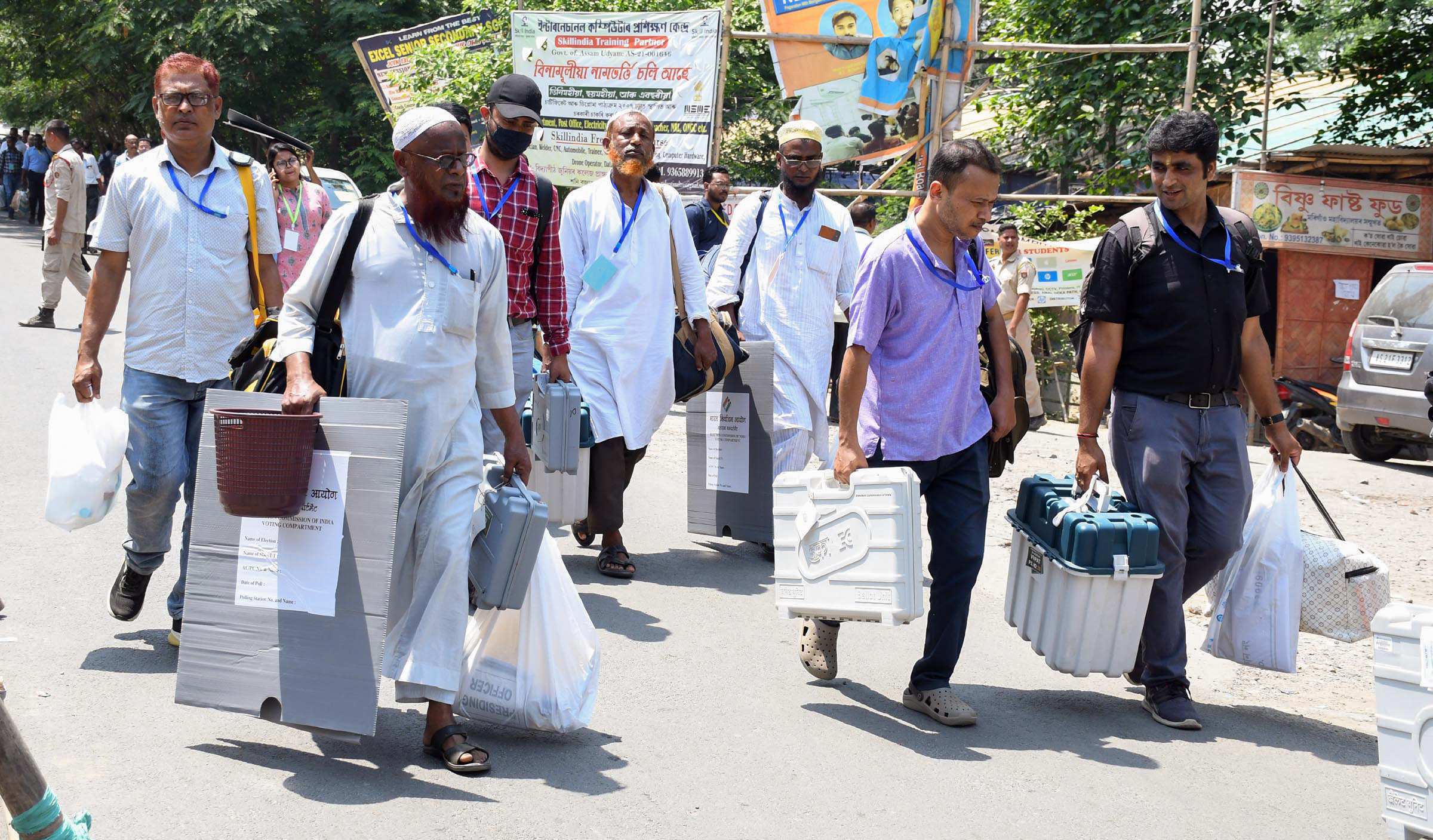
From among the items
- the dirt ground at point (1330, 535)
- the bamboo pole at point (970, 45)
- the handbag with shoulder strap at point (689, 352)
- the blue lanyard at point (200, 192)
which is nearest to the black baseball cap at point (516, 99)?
the handbag with shoulder strap at point (689, 352)

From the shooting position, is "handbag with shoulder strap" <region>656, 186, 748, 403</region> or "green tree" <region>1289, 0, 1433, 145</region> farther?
"green tree" <region>1289, 0, 1433, 145</region>

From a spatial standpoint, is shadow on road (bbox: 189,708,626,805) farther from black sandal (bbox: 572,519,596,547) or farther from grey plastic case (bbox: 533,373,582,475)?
black sandal (bbox: 572,519,596,547)

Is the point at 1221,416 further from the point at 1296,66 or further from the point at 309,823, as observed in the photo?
the point at 1296,66

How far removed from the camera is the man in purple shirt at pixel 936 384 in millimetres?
5051

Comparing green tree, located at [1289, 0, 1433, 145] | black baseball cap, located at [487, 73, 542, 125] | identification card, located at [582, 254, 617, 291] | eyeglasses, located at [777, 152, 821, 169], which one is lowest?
identification card, located at [582, 254, 617, 291]

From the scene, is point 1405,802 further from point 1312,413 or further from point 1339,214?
point 1339,214

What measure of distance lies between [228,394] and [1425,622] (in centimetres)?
333

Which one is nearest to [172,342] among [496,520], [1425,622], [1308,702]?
[496,520]

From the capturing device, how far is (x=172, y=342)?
505 cm

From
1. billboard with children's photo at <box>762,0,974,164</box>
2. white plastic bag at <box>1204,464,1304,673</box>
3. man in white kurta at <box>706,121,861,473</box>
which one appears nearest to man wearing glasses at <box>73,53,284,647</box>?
man in white kurta at <box>706,121,861,473</box>

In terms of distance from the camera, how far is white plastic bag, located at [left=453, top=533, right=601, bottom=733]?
4465mm

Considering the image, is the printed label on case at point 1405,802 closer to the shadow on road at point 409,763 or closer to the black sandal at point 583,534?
the shadow on road at point 409,763

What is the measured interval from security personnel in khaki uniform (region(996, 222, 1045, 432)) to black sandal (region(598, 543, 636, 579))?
7.36 metres

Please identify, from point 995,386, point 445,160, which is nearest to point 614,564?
point 995,386
